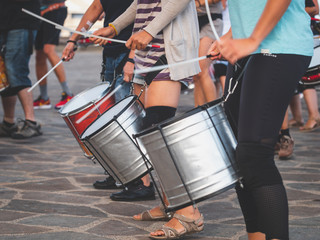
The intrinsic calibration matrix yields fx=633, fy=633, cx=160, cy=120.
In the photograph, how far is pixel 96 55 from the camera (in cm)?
1936

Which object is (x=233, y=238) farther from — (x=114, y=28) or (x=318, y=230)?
(x=114, y=28)

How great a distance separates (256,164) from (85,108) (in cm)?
165

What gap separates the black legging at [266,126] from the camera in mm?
2439

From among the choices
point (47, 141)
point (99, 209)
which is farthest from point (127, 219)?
point (47, 141)

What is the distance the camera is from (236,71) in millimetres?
2766

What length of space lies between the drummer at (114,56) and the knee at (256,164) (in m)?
1.67

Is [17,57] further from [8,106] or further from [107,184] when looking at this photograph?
[107,184]

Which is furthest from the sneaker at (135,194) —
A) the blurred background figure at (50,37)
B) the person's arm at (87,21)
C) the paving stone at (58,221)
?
the blurred background figure at (50,37)

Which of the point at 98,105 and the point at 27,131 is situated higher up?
the point at 98,105

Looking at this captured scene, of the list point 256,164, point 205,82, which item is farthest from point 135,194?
point 256,164

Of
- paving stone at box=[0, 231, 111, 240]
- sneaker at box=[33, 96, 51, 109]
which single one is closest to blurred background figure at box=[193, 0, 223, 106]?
paving stone at box=[0, 231, 111, 240]

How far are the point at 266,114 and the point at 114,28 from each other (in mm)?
A: 1641

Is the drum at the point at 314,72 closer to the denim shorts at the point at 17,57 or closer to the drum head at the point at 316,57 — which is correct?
the drum head at the point at 316,57

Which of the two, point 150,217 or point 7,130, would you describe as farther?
point 7,130
